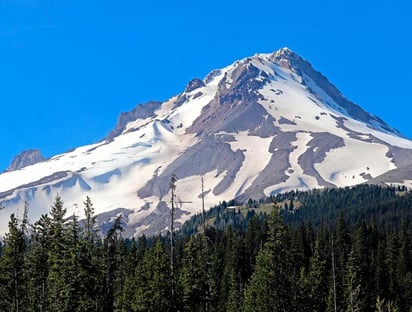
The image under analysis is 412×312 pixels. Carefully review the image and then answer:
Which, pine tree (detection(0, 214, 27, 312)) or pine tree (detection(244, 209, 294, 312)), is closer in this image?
pine tree (detection(0, 214, 27, 312))

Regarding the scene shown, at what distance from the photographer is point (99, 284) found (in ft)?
237

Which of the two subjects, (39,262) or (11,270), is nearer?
(11,270)

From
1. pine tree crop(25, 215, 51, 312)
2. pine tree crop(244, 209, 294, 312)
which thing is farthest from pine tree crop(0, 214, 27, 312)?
pine tree crop(244, 209, 294, 312)

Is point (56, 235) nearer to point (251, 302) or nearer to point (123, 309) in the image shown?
point (123, 309)

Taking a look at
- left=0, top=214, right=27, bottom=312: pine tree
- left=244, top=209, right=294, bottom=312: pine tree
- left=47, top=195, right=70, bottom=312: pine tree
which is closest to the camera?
left=47, top=195, right=70, bottom=312: pine tree

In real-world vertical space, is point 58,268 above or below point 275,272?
above

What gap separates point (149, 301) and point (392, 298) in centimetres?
6496

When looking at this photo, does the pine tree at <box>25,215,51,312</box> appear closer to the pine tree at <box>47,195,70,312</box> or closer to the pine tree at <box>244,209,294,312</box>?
the pine tree at <box>47,195,70,312</box>

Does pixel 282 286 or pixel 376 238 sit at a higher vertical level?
pixel 376 238

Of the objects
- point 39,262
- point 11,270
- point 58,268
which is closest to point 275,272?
point 58,268

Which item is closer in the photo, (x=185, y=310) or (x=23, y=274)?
(x=23, y=274)

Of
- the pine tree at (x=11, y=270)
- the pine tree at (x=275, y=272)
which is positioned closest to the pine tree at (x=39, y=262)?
the pine tree at (x=11, y=270)

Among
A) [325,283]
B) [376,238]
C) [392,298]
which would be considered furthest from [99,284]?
A: [376,238]

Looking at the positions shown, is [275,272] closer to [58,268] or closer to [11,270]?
[58,268]
